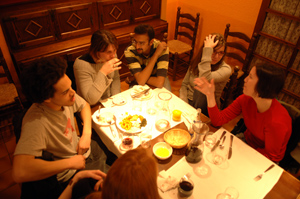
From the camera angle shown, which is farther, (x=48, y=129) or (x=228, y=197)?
(x=48, y=129)

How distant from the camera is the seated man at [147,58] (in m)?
2.19

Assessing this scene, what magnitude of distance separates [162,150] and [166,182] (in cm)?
25

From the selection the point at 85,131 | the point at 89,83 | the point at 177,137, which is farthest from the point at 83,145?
the point at 177,137

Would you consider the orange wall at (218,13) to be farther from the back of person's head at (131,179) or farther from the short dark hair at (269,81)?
the back of person's head at (131,179)

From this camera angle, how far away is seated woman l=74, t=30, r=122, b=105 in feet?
6.15

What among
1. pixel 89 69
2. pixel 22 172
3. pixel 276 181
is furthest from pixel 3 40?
pixel 276 181

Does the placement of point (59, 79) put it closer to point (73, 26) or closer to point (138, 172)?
point (138, 172)

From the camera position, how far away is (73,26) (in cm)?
305

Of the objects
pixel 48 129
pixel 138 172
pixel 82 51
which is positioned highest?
pixel 138 172

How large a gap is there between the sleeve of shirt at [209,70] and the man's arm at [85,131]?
1124 mm


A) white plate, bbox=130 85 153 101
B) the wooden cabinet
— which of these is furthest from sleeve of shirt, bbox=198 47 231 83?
the wooden cabinet

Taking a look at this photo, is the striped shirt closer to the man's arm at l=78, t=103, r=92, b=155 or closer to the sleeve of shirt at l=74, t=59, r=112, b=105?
the sleeve of shirt at l=74, t=59, r=112, b=105

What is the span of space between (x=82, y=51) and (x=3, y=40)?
3.14 feet

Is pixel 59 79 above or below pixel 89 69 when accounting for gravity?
above
